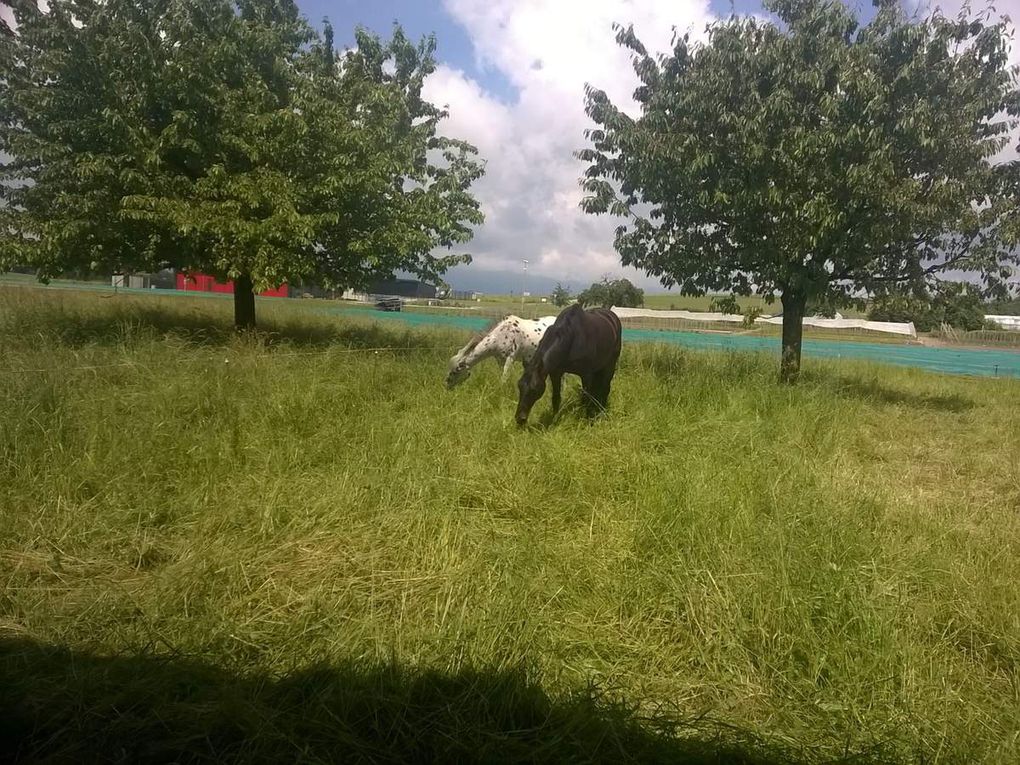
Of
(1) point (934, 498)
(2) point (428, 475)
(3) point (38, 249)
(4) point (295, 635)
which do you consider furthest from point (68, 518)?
(3) point (38, 249)

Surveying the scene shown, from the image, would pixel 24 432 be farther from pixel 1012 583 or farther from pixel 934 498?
pixel 934 498

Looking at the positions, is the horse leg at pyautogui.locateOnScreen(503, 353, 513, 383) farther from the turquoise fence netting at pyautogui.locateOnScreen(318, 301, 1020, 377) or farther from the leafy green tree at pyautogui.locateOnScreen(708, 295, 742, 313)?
→ the turquoise fence netting at pyautogui.locateOnScreen(318, 301, 1020, 377)

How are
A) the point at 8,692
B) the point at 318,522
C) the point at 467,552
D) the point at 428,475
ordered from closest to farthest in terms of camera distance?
the point at 8,692 < the point at 467,552 < the point at 318,522 < the point at 428,475

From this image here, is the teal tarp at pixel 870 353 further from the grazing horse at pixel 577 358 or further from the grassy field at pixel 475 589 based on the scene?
the grassy field at pixel 475 589

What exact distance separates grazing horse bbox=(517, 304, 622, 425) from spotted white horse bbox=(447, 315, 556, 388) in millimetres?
1205

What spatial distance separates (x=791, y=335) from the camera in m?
8.77

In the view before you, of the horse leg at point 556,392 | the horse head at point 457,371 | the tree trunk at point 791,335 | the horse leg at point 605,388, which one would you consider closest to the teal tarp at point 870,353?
the tree trunk at point 791,335

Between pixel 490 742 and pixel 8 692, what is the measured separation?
168 cm

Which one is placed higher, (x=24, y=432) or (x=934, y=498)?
(x=24, y=432)

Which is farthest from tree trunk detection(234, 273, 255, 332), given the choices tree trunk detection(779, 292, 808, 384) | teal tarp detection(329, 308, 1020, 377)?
tree trunk detection(779, 292, 808, 384)

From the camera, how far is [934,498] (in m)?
4.06

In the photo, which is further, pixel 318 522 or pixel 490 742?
pixel 318 522

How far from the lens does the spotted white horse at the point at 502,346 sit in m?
7.06

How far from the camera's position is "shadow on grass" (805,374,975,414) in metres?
8.17
